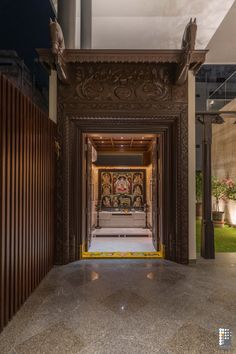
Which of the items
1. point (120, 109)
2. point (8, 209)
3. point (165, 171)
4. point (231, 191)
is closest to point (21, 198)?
point (8, 209)

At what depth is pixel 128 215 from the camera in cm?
777

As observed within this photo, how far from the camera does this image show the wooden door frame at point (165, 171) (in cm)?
386

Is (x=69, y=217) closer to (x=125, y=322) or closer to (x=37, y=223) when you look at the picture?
(x=37, y=223)

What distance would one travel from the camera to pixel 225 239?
18.7ft

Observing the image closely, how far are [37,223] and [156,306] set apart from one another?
6.12 feet

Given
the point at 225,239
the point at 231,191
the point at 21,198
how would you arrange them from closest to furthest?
the point at 21,198 → the point at 225,239 → the point at 231,191

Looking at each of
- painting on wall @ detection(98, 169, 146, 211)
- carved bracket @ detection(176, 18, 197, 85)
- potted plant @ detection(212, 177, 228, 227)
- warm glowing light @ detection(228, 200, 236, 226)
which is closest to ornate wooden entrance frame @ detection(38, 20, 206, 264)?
carved bracket @ detection(176, 18, 197, 85)

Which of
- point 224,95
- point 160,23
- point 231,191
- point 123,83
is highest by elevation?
point 160,23

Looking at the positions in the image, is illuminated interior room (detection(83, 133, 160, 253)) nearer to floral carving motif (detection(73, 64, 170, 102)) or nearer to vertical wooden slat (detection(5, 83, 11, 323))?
floral carving motif (detection(73, 64, 170, 102))

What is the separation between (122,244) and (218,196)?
15.2ft

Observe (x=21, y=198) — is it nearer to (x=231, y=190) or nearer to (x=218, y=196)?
(x=231, y=190)

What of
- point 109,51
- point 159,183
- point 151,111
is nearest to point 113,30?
point 109,51

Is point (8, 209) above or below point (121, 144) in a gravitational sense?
below

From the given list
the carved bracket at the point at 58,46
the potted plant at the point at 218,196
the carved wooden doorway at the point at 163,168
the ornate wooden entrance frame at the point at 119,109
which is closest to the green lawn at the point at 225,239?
the potted plant at the point at 218,196
